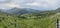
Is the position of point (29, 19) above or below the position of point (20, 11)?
below

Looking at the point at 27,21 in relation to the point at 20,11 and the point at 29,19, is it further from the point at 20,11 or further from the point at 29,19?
the point at 20,11

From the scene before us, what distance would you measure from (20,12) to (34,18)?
0.20m

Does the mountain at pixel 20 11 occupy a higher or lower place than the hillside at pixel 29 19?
higher

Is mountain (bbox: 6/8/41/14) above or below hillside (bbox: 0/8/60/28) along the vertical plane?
above

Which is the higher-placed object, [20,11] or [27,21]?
[20,11]

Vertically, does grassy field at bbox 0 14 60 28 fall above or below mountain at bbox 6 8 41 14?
below

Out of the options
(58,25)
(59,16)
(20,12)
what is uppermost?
(20,12)

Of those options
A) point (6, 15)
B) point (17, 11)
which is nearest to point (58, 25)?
point (17, 11)

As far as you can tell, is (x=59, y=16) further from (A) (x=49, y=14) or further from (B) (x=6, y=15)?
(B) (x=6, y=15)

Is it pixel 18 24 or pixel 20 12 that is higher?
pixel 20 12

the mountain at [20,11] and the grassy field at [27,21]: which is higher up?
the mountain at [20,11]

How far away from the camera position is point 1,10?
5.45 ft

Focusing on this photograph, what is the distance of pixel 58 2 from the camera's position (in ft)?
5.55

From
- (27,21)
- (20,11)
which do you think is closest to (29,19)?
(27,21)
